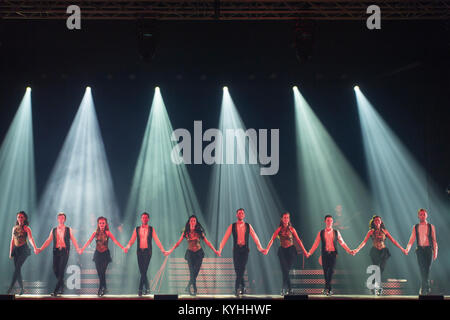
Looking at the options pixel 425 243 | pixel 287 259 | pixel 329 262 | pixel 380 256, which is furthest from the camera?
pixel 380 256

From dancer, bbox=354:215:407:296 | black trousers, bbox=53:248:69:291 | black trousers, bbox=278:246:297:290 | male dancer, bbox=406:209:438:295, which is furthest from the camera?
dancer, bbox=354:215:407:296

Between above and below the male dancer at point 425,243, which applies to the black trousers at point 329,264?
below

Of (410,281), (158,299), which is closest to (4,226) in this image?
(158,299)

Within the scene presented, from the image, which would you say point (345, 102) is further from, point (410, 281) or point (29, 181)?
point (29, 181)

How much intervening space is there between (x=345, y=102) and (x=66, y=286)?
8.11 meters

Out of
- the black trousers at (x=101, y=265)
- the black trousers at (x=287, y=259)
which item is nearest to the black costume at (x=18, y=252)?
the black trousers at (x=101, y=265)

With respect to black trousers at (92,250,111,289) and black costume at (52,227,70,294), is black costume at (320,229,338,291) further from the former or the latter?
black costume at (52,227,70,294)

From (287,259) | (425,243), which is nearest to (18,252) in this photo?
(287,259)

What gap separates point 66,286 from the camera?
489 inches

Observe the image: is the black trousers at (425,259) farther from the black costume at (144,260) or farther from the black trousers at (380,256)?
the black costume at (144,260)

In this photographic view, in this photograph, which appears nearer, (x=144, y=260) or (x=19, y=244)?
(x=144, y=260)

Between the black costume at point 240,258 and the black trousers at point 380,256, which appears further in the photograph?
the black trousers at point 380,256

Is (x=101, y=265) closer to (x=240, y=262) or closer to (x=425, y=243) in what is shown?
(x=240, y=262)

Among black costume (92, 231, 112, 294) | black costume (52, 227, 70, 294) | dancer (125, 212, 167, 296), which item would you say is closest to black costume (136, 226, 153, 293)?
dancer (125, 212, 167, 296)
